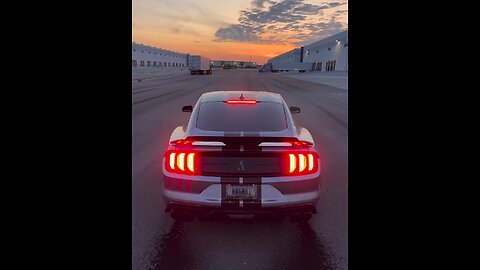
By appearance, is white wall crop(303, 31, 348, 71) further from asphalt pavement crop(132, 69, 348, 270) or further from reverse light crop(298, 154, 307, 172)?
reverse light crop(298, 154, 307, 172)

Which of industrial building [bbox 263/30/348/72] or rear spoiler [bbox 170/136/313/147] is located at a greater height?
industrial building [bbox 263/30/348/72]

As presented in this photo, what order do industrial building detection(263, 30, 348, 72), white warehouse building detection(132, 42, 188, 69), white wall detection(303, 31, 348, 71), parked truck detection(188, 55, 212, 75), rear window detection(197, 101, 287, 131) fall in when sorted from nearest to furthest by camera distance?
1. rear window detection(197, 101, 287, 131)
2. white wall detection(303, 31, 348, 71)
3. industrial building detection(263, 30, 348, 72)
4. parked truck detection(188, 55, 212, 75)
5. white warehouse building detection(132, 42, 188, 69)

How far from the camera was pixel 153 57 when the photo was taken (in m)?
118

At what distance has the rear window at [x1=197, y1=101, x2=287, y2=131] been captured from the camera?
13.2 ft

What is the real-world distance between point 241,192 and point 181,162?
0.74m

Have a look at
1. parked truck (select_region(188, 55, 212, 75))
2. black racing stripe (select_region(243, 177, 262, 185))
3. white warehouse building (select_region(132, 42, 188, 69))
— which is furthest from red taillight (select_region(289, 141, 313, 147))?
white warehouse building (select_region(132, 42, 188, 69))

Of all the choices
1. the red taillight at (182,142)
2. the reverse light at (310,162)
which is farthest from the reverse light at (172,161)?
the reverse light at (310,162)

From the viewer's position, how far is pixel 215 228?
402 centimetres

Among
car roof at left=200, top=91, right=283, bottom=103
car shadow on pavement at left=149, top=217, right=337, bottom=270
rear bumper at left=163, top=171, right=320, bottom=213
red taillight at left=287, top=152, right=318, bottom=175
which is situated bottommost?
car shadow on pavement at left=149, top=217, right=337, bottom=270

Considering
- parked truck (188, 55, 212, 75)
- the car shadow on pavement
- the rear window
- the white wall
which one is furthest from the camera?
parked truck (188, 55, 212, 75)
